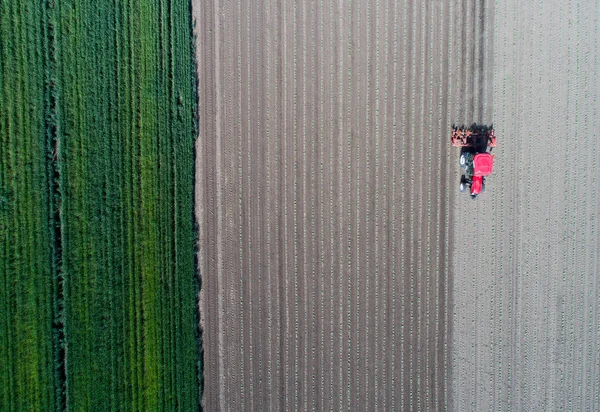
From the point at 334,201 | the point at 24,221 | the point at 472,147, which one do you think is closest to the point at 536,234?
the point at 472,147

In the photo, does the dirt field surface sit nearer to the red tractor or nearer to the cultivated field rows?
the red tractor

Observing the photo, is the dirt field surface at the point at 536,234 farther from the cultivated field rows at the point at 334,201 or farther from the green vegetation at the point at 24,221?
the green vegetation at the point at 24,221

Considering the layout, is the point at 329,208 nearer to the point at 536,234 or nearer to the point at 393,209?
the point at 393,209

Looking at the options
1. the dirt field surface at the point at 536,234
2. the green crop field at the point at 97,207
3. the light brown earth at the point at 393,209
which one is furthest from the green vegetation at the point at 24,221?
the dirt field surface at the point at 536,234

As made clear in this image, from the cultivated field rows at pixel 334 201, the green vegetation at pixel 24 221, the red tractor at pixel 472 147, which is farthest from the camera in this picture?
the cultivated field rows at pixel 334 201

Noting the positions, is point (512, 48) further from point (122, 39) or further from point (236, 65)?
point (122, 39)

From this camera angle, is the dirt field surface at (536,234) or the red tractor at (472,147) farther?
the dirt field surface at (536,234)

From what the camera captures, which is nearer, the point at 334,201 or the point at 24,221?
the point at 24,221
